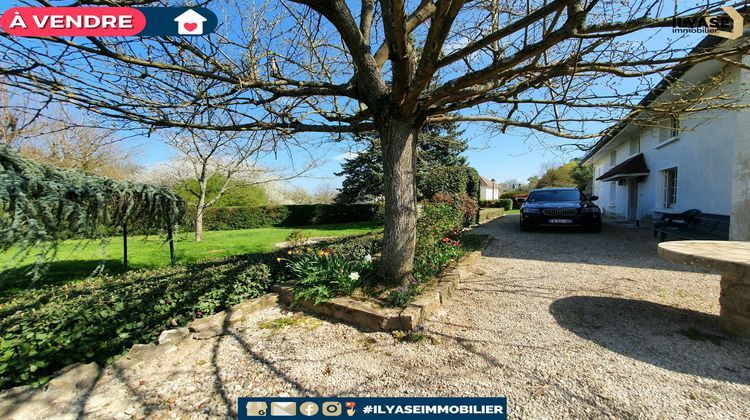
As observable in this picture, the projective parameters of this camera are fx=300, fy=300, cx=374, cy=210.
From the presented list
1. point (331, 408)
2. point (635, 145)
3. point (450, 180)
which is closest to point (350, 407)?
point (331, 408)

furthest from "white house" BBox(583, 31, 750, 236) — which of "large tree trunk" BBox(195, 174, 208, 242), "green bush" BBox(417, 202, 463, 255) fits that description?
"large tree trunk" BBox(195, 174, 208, 242)

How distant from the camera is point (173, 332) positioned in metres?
2.97

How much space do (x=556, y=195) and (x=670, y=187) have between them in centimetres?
446

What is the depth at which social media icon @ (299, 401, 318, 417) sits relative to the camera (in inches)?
80.6

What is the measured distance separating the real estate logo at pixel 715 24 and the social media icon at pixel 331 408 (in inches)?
160

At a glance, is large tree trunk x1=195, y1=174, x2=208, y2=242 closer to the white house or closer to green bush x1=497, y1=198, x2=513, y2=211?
the white house

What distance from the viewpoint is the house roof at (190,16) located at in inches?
140

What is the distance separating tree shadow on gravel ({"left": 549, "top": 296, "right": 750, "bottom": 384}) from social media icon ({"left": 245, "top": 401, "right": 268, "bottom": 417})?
9.42ft

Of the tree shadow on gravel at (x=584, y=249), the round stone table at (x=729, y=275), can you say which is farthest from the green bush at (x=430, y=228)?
the round stone table at (x=729, y=275)

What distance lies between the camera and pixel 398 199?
3.86 m

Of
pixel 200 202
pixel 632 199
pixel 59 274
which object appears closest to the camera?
pixel 59 274

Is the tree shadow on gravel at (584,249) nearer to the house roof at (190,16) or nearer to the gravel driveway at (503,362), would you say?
the gravel driveway at (503,362)

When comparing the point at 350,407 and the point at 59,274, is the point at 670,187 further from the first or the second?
the point at 59,274

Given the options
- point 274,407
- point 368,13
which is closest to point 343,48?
point 368,13
